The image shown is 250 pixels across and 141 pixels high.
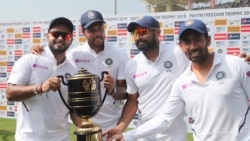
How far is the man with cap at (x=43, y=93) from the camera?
9.00 feet

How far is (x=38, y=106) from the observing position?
280 centimetres

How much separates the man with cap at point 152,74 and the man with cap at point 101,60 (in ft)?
0.67

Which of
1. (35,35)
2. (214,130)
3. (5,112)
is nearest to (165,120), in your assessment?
(214,130)

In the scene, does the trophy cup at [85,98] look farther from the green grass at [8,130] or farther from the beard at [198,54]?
the green grass at [8,130]

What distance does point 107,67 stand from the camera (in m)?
3.46

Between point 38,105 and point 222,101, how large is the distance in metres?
1.29

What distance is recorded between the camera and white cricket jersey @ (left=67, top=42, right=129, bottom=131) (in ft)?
11.1

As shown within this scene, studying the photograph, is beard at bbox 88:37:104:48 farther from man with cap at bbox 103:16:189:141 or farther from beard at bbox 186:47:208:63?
beard at bbox 186:47:208:63

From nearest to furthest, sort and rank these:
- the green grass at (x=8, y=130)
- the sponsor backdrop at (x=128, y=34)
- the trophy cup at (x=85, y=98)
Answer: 1. the trophy cup at (x=85, y=98)
2. the sponsor backdrop at (x=128, y=34)
3. the green grass at (x=8, y=130)

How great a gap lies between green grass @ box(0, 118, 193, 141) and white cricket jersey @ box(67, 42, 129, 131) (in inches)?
129

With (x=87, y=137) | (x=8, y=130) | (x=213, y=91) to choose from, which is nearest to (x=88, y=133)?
(x=87, y=137)

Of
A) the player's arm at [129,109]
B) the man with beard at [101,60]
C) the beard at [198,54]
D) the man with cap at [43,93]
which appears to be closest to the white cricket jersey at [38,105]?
the man with cap at [43,93]

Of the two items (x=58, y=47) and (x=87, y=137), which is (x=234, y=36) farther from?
(x=87, y=137)

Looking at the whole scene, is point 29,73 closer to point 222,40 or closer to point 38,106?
point 38,106
